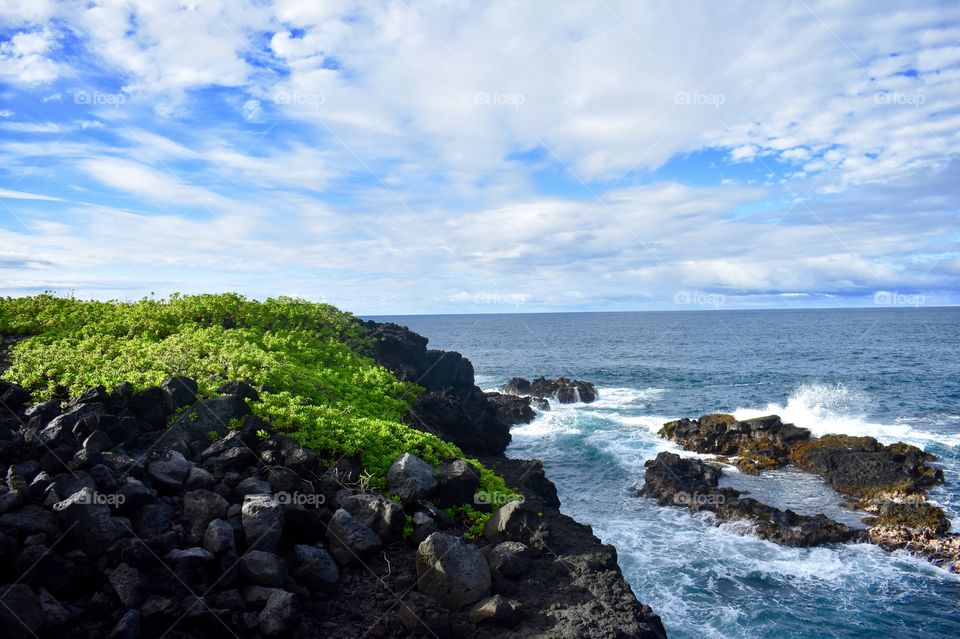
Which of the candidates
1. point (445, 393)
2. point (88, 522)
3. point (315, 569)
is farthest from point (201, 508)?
point (445, 393)

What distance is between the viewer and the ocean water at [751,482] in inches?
666

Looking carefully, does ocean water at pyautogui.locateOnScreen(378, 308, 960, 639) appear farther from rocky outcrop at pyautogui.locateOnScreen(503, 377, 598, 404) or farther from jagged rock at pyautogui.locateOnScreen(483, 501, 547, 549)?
jagged rock at pyautogui.locateOnScreen(483, 501, 547, 549)

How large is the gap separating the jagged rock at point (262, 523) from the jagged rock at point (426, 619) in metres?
2.10

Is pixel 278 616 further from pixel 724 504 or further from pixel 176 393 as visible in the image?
pixel 724 504

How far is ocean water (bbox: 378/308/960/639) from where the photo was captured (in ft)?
55.5

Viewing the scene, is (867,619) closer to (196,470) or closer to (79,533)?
(196,470)

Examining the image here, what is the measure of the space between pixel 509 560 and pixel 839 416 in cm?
4195

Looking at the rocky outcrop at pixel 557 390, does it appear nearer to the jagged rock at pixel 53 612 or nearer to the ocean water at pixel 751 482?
the ocean water at pixel 751 482

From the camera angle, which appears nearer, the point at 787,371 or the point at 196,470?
the point at 196,470

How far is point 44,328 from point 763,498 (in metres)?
30.1

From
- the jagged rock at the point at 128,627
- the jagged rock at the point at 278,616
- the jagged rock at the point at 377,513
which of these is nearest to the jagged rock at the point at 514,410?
the jagged rock at the point at 377,513

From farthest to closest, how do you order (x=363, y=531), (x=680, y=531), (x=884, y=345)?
(x=884, y=345) < (x=680, y=531) < (x=363, y=531)

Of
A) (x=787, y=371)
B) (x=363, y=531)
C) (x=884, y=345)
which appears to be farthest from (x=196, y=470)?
(x=884, y=345)

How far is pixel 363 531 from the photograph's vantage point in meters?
8.88
